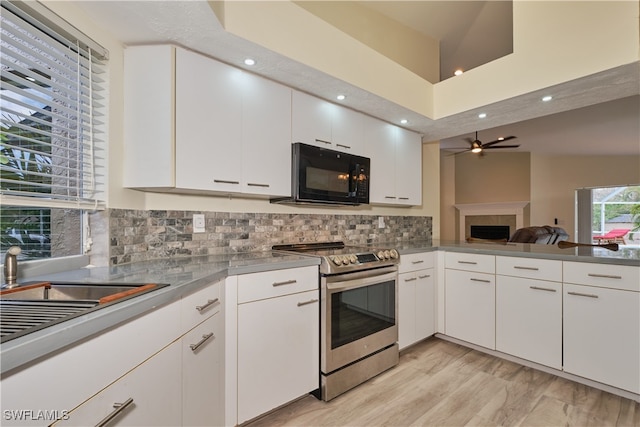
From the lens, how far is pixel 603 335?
6.37ft

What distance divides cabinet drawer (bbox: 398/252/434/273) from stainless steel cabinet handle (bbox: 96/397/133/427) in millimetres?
1980

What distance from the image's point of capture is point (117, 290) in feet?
3.70

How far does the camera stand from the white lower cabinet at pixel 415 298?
8.06ft

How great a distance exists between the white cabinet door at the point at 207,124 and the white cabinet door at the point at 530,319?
2.22 metres

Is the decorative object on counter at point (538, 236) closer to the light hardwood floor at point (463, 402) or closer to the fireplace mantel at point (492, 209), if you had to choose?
the light hardwood floor at point (463, 402)

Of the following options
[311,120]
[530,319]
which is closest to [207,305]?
[311,120]

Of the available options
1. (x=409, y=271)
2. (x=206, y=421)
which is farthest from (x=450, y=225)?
(x=206, y=421)

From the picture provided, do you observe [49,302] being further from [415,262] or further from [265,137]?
[415,262]

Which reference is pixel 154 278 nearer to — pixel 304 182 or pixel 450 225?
pixel 304 182

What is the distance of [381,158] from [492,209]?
585 centimetres

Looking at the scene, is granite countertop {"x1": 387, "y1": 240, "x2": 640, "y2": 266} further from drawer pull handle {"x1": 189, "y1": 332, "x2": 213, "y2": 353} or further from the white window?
the white window

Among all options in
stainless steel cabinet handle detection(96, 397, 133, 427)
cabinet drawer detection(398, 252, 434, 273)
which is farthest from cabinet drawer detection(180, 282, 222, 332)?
cabinet drawer detection(398, 252, 434, 273)

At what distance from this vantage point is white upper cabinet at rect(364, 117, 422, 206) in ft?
8.99

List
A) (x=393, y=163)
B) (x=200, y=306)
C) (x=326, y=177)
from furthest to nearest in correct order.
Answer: (x=393, y=163), (x=326, y=177), (x=200, y=306)
